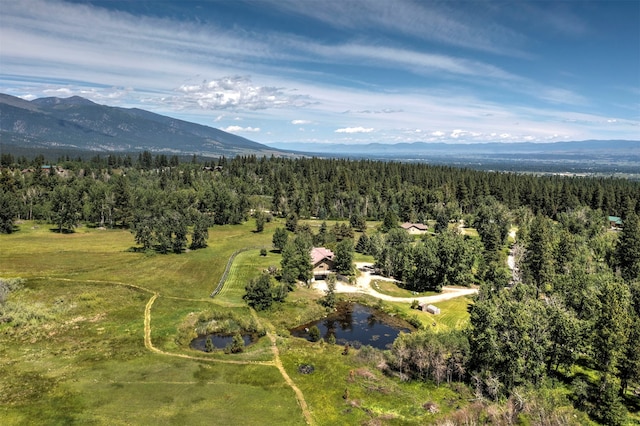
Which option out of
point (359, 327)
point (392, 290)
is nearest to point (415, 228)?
point (392, 290)

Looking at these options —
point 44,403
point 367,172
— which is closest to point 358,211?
point 367,172

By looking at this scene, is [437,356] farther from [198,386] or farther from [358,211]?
[358,211]

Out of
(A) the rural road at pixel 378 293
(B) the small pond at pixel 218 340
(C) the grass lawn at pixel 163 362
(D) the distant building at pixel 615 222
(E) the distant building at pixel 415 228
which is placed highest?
(D) the distant building at pixel 615 222

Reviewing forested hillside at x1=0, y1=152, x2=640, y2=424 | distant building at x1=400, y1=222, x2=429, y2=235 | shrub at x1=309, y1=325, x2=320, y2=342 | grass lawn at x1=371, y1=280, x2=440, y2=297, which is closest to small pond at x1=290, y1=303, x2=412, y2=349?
shrub at x1=309, y1=325, x2=320, y2=342

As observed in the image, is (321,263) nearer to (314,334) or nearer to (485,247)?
(314,334)

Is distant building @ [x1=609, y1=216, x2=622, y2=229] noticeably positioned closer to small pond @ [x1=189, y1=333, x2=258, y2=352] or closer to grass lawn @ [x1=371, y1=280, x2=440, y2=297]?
grass lawn @ [x1=371, y1=280, x2=440, y2=297]

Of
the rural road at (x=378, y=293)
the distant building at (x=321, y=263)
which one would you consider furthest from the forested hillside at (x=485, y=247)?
the distant building at (x=321, y=263)

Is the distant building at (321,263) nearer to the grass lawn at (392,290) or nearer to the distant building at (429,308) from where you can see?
the grass lawn at (392,290)

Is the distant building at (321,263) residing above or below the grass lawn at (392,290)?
above
